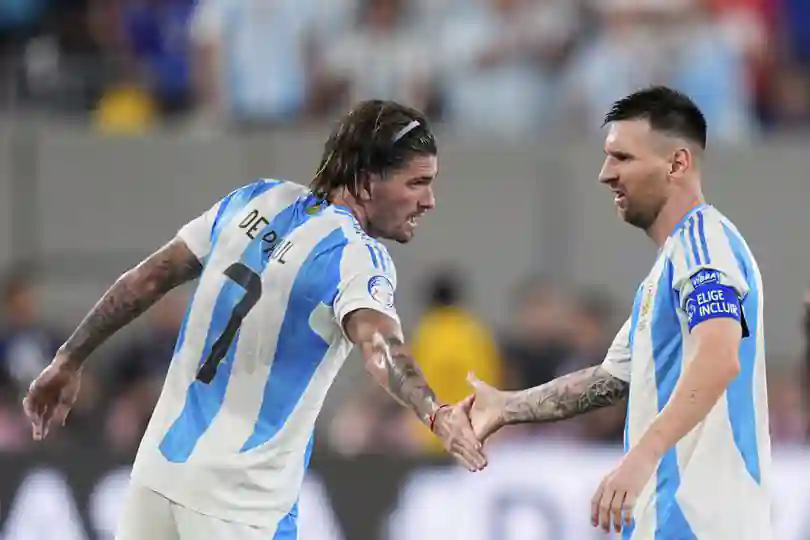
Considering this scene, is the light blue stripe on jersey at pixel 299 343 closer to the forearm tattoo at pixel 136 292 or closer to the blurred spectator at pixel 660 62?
the forearm tattoo at pixel 136 292

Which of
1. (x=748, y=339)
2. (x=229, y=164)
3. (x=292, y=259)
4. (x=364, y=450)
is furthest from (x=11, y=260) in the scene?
(x=748, y=339)

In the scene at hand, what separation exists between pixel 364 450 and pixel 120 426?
60.7 inches

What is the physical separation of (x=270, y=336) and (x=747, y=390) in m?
1.51

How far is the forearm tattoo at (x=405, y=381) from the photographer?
5.05 metres

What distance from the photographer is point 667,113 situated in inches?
215

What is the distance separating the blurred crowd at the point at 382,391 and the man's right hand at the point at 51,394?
415 centimetres

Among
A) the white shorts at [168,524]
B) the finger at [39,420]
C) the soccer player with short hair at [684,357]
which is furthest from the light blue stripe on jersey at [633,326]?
the finger at [39,420]

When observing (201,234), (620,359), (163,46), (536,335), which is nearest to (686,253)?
(620,359)

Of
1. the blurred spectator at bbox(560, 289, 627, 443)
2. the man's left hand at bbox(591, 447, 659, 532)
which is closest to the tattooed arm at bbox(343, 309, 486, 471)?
the man's left hand at bbox(591, 447, 659, 532)

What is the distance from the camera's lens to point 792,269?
42.1ft

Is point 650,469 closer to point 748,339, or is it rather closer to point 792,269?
point 748,339

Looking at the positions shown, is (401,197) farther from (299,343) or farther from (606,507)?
(606,507)

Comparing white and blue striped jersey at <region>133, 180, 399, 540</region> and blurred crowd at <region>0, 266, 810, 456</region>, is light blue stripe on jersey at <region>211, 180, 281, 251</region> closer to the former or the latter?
white and blue striped jersey at <region>133, 180, 399, 540</region>

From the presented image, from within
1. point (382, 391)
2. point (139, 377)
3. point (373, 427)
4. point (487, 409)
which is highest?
point (487, 409)
